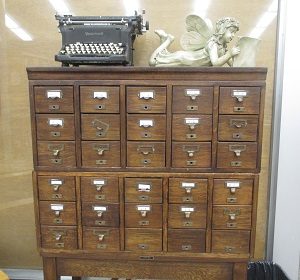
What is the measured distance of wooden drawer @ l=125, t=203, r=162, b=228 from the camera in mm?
1773

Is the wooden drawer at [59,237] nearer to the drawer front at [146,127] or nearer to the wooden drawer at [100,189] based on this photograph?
the wooden drawer at [100,189]

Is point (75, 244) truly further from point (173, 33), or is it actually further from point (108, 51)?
point (173, 33)

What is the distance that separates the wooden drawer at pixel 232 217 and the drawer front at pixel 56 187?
841 mm

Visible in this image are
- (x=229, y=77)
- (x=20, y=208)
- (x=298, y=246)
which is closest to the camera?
(x=229, y=77)

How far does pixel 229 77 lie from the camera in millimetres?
1654

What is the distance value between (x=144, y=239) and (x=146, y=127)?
0.67 m

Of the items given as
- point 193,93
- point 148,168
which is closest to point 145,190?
point 148,168

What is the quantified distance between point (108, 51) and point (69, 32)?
0.28m

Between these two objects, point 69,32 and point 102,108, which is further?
point 69,32

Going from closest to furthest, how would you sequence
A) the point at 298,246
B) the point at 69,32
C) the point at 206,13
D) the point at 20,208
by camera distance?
the point at 69,32 < the point at 298,246 < the point at 206,13 < the point at 20,208

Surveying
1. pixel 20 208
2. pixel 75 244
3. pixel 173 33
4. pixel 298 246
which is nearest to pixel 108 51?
pixel 173 33

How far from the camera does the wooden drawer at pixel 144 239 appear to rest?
70.7 inches

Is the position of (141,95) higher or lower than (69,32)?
lower

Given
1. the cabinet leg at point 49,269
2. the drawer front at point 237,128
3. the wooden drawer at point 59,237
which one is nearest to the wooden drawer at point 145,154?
the drawer front at point 237,128
